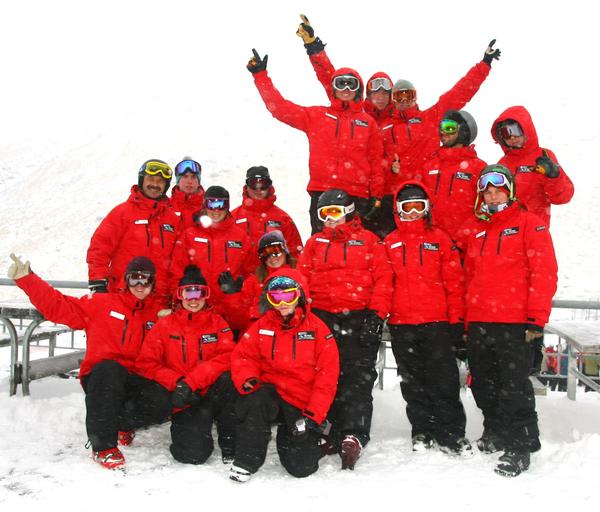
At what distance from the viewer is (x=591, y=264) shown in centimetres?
2109

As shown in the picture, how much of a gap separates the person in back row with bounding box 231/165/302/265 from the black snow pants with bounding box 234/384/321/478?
84.3 inches

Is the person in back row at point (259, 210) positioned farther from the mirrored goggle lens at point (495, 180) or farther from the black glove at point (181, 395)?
the mirrored goggle lens at point (495, 180)

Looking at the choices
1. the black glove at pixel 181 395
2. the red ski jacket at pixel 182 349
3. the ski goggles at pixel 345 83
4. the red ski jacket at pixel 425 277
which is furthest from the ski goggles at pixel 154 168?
the red ski jacket at pixel 425 277

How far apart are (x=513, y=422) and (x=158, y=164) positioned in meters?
3.75

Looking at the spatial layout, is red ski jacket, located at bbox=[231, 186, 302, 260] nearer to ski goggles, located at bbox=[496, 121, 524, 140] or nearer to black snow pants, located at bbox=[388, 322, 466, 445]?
black snow pants, located at bbox=[388, 322, 466, 445]

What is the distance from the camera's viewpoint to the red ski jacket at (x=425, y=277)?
4.77 m

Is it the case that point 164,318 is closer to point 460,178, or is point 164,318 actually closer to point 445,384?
point 445,384

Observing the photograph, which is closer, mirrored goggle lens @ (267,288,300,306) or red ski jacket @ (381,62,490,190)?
mirrored goggle lens @ (267,288,300,306)

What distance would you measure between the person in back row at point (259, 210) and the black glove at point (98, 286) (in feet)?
5.12

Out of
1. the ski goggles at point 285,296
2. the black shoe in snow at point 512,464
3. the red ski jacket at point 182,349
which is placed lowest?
the black shoe in snow at point 512,464

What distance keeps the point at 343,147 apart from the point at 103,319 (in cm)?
271

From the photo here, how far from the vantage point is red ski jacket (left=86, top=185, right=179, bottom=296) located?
5.57 m

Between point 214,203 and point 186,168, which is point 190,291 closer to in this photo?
point 214,203

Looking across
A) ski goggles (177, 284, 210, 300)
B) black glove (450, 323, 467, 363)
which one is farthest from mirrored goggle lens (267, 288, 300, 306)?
Result: black glove (450, 323, 467, 363)
